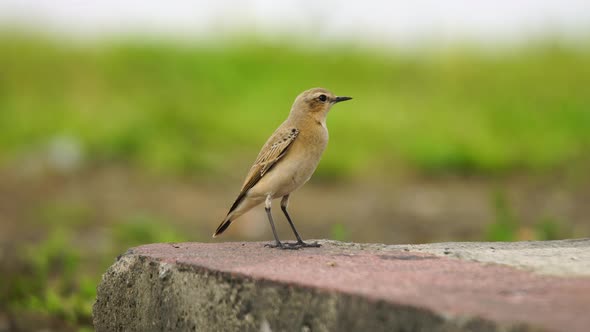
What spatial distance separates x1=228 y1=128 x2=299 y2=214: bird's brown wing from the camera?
4836 mm

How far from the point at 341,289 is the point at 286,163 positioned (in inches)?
59.6

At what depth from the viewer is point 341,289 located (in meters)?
3.36

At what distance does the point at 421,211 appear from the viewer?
9188 millimetres

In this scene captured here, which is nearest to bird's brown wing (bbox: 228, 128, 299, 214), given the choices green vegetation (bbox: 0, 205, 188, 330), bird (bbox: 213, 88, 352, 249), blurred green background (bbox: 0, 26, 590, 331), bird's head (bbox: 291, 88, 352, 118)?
bird (bbox: 213, 88, 352, 249)

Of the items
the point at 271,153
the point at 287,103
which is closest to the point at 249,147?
the point at 287,103

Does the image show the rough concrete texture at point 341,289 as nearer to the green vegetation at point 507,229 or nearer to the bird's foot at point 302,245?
the bird's foot at point 302,245

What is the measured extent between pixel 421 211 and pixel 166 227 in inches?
99.4

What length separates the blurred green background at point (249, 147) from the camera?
26.5 ft

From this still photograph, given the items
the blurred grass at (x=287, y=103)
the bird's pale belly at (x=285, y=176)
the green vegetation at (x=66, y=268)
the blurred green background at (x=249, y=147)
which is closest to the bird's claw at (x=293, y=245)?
the bird's pale belly at (x=285, y=176)

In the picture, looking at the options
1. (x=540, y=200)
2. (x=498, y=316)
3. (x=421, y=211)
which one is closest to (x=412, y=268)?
(x=498, y=316)

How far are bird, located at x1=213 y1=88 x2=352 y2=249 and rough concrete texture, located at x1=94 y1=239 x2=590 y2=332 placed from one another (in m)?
0.33

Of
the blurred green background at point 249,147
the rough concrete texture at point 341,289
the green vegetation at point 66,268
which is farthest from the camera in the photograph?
the blurred green background at point 249,147

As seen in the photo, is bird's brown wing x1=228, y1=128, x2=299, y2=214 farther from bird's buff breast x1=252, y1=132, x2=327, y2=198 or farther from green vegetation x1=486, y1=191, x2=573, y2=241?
green vegetation x1=486, y1=191, x2=573, y2=241

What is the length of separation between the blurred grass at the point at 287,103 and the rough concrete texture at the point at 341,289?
230 inches
